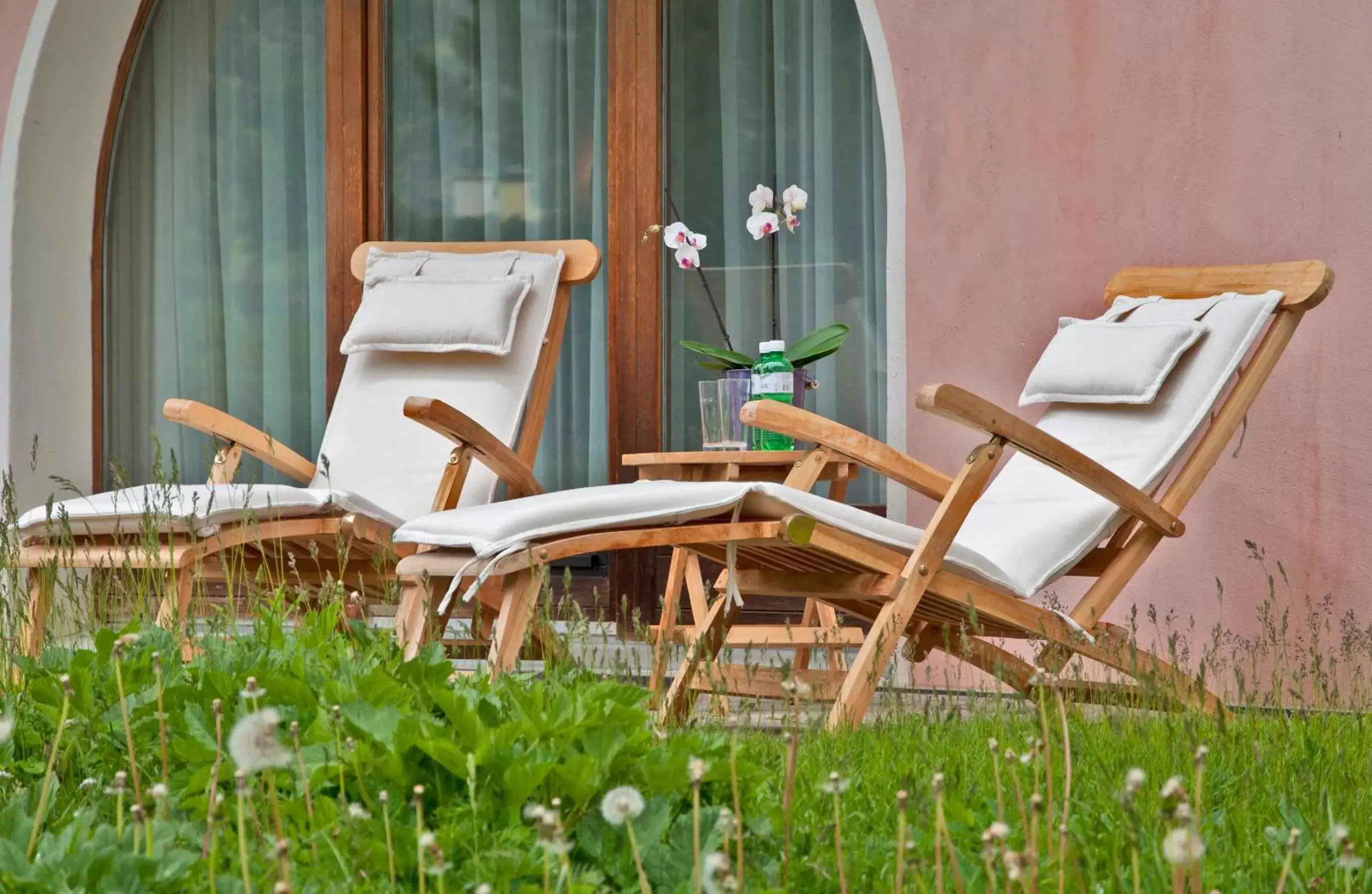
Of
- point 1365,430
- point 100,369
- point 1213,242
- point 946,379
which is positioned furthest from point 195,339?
point 1365,430

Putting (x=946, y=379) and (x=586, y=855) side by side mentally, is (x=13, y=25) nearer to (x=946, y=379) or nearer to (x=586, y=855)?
(x=946, y=379)

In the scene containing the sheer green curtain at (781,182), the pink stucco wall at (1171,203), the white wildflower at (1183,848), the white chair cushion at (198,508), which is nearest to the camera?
the white wildflower at (1183,848)

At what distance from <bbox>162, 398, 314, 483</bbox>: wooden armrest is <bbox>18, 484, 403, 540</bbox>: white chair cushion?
41 centimetres

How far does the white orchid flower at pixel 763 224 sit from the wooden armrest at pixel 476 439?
0.89 m

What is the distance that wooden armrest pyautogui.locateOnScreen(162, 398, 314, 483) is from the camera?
3.66 metres

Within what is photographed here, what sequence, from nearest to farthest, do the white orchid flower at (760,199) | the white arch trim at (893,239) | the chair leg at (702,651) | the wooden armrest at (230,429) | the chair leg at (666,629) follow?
the chair leg at (666,629), the chair leg at (702,651), the wooden armrest at (230,429), the white orchid flower at (760,199), the white arch trim at (893,239)

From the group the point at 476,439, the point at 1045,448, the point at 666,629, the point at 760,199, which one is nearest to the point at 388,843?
the point at 666,629

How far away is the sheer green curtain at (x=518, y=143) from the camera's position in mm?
4746

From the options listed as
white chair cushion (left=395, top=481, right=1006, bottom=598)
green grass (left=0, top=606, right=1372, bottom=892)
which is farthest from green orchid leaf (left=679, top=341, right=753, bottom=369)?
green grass (left=0, top=606, right=1372, bottom=892)

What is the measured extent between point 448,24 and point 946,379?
2.09 meters

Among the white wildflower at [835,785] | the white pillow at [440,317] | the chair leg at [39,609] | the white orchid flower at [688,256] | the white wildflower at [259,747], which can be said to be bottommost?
the chair leg at [39,609]

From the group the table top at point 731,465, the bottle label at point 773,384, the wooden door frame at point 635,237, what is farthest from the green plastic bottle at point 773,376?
A: the wooden door frame at point 635,237

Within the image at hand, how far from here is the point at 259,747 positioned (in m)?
0.94

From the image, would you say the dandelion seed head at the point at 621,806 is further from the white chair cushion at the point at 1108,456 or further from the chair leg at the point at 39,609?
the white chair cushion at the point at 1108,456
